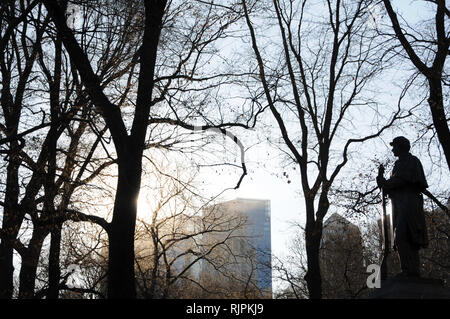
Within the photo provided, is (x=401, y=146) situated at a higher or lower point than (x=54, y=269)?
higher

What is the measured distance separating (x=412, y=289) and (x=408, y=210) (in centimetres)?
Result: 137

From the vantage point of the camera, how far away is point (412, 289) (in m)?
7.71

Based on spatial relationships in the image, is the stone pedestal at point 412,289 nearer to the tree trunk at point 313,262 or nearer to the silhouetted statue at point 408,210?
the silhouetted statue at point 408,210

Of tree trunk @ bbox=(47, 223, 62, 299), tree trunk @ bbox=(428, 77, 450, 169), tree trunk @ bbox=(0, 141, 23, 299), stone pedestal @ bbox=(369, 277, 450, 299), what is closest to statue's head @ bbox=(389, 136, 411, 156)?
stone pedestal @ bbox=(369, 277, 450, 299)

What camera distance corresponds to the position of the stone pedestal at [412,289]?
764cm

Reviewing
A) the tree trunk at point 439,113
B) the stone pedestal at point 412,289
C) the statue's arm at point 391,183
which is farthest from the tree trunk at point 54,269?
the tree trunk at point 439,113

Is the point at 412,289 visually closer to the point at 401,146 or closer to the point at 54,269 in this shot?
the point at 401,146

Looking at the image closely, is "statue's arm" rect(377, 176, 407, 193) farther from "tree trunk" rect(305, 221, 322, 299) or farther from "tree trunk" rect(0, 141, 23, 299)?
"tree trunk" rect(0, 141, 23, 299)

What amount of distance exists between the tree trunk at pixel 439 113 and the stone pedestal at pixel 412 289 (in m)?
5.02

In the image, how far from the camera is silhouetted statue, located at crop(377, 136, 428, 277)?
27.7 feet

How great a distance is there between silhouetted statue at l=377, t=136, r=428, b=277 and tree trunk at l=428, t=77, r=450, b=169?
396 cm

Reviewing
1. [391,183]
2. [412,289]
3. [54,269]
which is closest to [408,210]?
[391,183]

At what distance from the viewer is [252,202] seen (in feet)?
596
